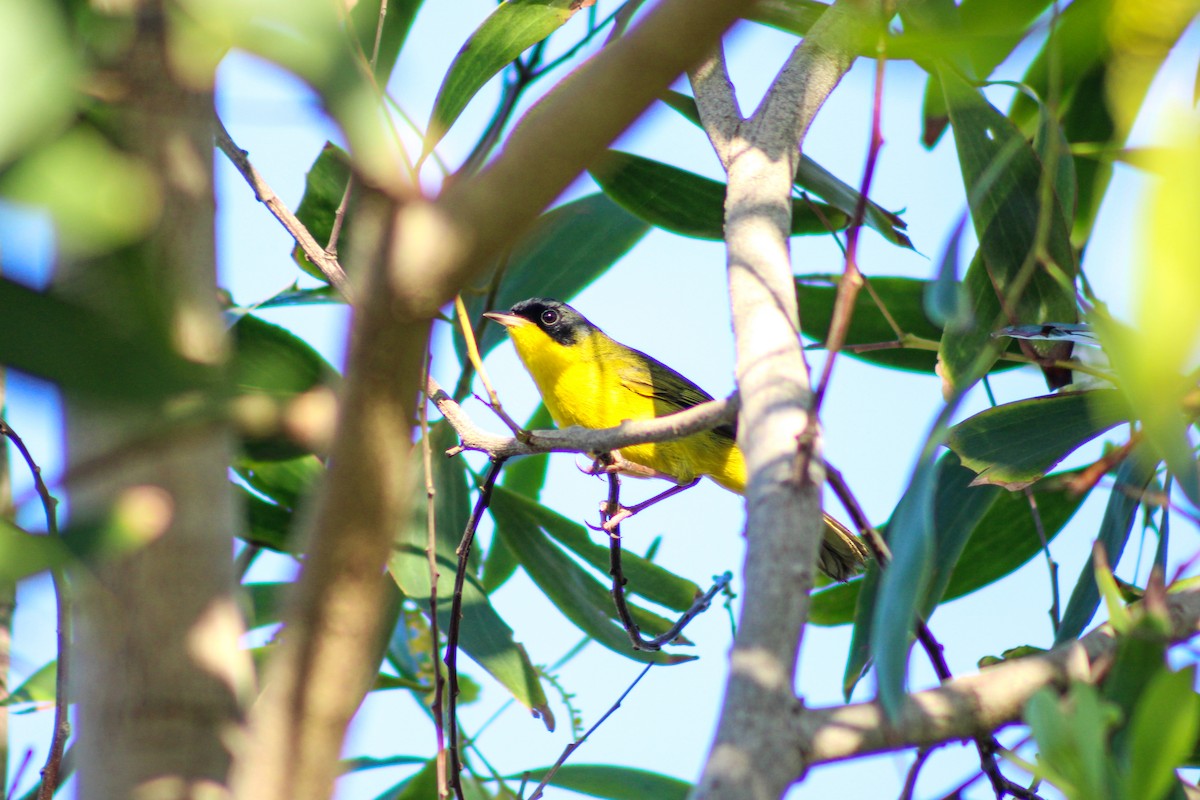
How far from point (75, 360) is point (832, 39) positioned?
1987 millimetres

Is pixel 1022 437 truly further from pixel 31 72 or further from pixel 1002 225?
pixel 31 72

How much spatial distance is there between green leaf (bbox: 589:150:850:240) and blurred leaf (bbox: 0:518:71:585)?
2.66 metres

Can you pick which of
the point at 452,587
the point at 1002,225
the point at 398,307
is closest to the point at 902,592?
the point at 398,307

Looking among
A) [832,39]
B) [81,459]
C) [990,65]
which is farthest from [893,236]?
[81,459]

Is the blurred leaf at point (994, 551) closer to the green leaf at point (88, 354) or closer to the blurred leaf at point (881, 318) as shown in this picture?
the blurred leaf at point (881, 318)

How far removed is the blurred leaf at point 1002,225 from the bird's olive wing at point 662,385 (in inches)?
99.7

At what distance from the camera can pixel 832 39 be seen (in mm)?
2400

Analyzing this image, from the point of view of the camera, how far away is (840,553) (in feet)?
13.6

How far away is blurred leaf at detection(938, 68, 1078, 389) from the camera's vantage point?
258 centimetres

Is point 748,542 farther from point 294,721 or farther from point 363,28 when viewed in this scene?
point 363,28

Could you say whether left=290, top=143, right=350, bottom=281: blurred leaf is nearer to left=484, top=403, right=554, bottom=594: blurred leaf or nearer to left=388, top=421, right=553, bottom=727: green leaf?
left=388, top=421, right=553, bottom=727: green leaf

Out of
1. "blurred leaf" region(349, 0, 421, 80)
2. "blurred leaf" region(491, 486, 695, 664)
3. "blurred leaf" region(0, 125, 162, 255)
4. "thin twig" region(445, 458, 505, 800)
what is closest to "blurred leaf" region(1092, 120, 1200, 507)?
"blurred leaf" region(0, 125, 162, 255)

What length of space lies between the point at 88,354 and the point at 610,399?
4129mm

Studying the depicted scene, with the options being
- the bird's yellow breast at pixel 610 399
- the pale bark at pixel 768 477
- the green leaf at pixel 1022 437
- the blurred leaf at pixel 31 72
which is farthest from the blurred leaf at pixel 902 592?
the bird's yellow breast at pixel 610 399
